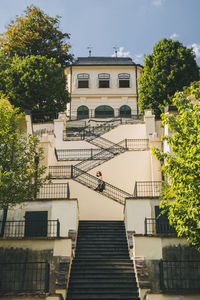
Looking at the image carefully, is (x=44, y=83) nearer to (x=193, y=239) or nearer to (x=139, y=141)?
(x=139, y=141)

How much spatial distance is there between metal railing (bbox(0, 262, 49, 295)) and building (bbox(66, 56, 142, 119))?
88.8 feet

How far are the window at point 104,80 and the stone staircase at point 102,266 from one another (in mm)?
28227

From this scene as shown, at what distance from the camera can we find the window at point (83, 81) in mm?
44562

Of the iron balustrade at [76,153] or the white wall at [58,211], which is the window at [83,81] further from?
the white wall at [58,211]

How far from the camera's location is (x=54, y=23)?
41.8 m

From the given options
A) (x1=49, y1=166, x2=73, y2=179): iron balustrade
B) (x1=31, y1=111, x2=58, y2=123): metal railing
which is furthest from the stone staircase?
(x1=31, y1=111, x2=58, y2=123): metal railing

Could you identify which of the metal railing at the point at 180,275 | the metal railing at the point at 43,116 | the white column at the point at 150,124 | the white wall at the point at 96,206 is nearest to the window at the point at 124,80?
the metal railing at the point at 43,116

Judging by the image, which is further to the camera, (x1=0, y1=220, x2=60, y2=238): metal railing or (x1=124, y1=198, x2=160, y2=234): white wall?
(x1=124, y1=198, x2=160, y2=234): white wall

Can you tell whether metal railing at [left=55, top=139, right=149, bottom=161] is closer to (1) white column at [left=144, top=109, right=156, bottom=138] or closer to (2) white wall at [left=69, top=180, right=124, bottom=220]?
(1) white column at [left=144, top=109, right=156, bottom=138]

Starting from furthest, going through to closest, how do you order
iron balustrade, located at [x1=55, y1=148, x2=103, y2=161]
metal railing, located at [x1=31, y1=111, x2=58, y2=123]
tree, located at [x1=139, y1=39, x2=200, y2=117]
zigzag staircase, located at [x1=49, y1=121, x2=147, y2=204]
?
tree, located at [x1=139, y1=39, x2=200, y2=117] < metal railing, located at [x1=31, y1=111, x2=58, y2=123] < iron balustrade, located at [x1=55, y1=148, x2=103, y2=161] < zigzag staircase, located at [x1=49, y1=121, x2=147, y2=204]

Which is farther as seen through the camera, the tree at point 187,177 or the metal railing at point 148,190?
the metal railing at point 148,190

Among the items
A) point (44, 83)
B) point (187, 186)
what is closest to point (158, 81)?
point (44, 83)

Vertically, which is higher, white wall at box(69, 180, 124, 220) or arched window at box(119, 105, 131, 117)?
arched window at box(119, 105, 131, 117)

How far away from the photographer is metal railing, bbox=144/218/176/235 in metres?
17.5
